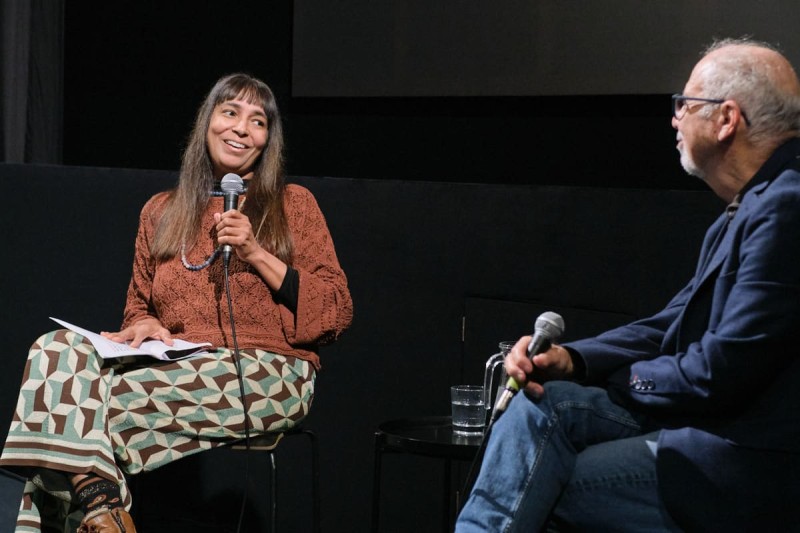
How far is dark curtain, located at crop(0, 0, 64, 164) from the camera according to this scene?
14.2ft

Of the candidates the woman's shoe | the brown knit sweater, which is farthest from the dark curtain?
the woman's shoe

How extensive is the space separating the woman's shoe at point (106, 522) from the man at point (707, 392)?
0.81 meters

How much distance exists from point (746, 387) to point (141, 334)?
152 cm

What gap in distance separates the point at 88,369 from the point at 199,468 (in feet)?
3.50

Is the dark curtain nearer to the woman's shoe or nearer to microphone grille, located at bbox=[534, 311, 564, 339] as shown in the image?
the woman's shoe

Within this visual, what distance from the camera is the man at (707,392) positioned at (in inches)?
64.5

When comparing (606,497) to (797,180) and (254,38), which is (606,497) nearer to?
(797,180)

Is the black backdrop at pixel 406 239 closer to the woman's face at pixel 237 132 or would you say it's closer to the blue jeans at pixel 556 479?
the woman's face at pixel 237 132

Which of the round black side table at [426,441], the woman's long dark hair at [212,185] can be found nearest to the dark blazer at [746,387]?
the round black side table at [426,441]

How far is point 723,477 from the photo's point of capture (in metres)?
1.66

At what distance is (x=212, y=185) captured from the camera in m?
2.86

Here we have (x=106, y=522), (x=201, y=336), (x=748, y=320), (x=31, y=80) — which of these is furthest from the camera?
(x=31, y=80)

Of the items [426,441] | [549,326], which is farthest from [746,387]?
[426,441]

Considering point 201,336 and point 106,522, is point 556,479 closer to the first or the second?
point 106,522
